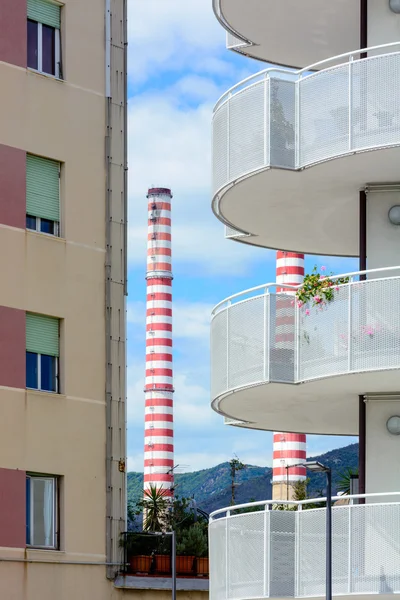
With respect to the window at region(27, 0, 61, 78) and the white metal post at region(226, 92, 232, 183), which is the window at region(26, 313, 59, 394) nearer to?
the window at region(27, 0, 61, 78)

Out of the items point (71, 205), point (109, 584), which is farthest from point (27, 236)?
point (109, 584)

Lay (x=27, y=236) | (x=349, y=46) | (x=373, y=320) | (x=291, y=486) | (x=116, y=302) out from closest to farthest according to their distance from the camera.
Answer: (x=373, y=320) → (x=349, y=46) → (x=27, y=236) → (x=116, y=302) → (x=291, y=486)

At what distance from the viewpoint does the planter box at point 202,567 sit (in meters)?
38.4

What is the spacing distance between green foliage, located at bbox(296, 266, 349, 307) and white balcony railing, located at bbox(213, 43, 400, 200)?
172cm

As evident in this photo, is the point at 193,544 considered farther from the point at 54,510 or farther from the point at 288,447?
the point at 288,447

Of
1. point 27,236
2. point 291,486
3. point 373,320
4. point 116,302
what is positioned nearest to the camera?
point 373,320

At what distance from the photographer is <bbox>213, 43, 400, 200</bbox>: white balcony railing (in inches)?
915

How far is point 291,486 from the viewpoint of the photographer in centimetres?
7612

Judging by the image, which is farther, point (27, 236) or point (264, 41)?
point (27, 236)

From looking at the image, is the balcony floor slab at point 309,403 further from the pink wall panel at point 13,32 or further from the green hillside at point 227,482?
the green hillside at point 227,482

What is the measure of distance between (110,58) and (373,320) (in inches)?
715

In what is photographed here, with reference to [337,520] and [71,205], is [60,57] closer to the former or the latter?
[71,205]

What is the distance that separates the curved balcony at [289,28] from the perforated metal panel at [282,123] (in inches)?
131

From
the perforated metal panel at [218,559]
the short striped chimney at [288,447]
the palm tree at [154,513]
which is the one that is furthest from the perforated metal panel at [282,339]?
the short striped chimney at [288,447]
